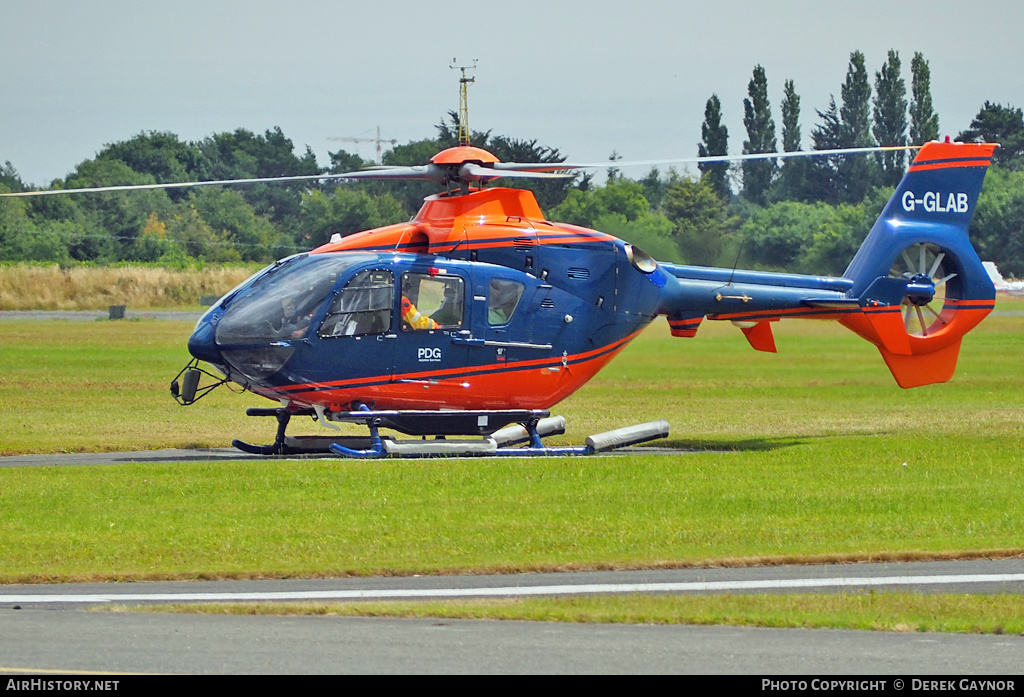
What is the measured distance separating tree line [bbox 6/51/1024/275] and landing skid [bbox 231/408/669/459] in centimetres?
468

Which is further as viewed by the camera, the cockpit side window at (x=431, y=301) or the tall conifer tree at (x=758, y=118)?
the tall conifer tree at (x=758, y=118)

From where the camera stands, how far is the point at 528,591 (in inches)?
435

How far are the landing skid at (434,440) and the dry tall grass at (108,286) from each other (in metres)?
32.7

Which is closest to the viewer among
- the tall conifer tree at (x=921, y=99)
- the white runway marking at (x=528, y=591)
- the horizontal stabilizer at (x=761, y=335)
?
the white runway marking at (x=528, y=591)

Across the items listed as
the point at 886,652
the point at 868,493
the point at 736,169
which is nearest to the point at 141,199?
the point at 736,169

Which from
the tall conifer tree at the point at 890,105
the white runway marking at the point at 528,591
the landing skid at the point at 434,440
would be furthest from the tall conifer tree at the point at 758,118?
the white runway marking at the point at 528,591

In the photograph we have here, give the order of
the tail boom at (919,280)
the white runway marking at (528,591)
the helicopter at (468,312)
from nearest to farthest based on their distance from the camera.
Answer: the white runway marking at (528,591), the helicopter at (468,312), the tail boom at (919,280)

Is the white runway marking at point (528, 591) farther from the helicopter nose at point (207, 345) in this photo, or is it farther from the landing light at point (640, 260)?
the landing light at point (640, 260)

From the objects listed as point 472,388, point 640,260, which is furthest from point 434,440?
point 640,260

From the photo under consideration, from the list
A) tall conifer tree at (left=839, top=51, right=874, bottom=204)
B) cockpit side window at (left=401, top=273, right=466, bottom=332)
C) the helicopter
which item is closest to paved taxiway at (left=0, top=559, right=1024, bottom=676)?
the helicopter

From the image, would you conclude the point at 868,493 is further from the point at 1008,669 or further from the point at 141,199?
the point at 141,199

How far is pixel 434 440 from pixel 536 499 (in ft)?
15.0

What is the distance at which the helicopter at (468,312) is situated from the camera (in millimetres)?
18750

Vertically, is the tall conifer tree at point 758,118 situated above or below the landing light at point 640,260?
above
